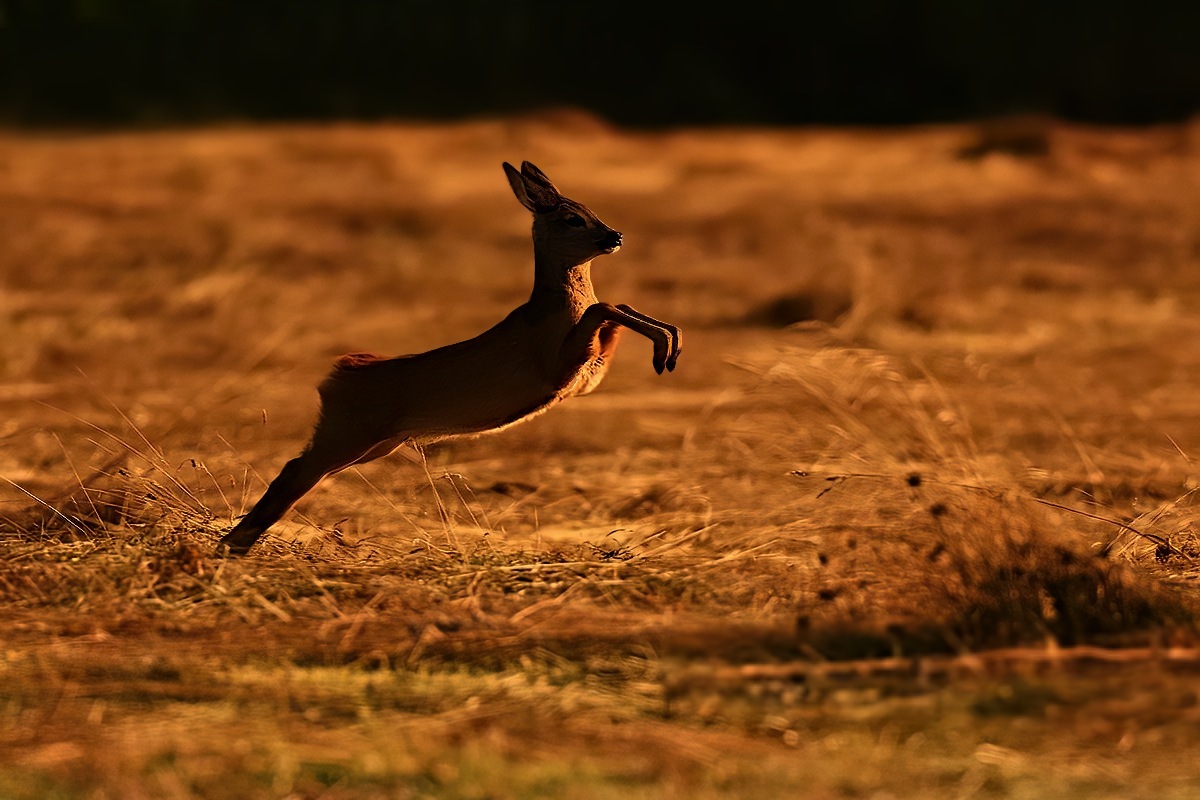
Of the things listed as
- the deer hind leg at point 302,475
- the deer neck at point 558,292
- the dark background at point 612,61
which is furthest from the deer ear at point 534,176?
the dark background at point 612,61

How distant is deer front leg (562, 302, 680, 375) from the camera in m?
4.61

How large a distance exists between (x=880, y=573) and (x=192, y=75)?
11427 mm

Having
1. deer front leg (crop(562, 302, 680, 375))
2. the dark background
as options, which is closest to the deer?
deer front leg (crop(562, 302, 680, 375))

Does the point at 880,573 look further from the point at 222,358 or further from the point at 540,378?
the point at 222,358

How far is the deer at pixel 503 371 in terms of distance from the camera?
467 centimetres

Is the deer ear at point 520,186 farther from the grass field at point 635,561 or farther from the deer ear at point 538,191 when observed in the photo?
the grass field at point 635,561

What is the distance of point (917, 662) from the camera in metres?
4.20

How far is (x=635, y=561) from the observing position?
5.07m

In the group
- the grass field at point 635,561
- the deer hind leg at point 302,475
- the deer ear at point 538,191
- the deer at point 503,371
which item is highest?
the deer ear at point 538,191

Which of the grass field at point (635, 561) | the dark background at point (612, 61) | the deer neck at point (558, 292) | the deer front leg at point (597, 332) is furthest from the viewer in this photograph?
the dark background at point (612, 61)

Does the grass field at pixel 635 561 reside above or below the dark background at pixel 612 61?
below

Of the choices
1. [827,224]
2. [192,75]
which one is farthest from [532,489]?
[192,75]

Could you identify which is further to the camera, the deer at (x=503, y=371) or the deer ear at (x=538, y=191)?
the deer ear at (x=538, y=191)

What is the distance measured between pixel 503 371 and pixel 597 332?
0.94 feet
